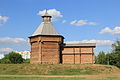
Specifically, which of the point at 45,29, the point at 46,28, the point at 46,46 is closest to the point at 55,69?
the point at 46,46

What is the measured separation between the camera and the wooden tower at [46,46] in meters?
46.1

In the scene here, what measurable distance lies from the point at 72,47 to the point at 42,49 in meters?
6.85

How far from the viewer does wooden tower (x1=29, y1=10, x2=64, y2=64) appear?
1816 inches

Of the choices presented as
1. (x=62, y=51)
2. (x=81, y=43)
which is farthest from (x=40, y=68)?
(x=81, y=43)

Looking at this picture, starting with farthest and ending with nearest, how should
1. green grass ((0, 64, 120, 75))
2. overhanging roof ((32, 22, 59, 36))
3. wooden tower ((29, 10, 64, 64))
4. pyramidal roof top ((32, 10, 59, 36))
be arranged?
1. pyramidal roof top ((32, 10, 59, 36))
2. overhanging roof ((32, 22, 59, 36))
3. wooden tower ((29, 10, 64, 64))
4. green grass ((0, 64, 120, 75))

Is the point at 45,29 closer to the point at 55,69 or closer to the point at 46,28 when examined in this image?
the point at 46,28

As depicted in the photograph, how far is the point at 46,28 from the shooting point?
4916 centimetres

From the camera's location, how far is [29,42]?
163 feet

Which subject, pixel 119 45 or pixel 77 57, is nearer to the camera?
pixel 77 57

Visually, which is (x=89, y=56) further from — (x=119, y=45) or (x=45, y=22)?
(x=119, y=45)

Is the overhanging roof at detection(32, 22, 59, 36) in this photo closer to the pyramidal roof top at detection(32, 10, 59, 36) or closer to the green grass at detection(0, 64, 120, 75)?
the pyramidal roof top at detection(32, 10, 59, 36)

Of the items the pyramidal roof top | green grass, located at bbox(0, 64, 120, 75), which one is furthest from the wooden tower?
green grass, located at bbox(0, 64, 120, 75)

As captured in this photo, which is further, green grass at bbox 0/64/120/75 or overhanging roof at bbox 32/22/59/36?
overhanging roof at bbox 32/22/59/36

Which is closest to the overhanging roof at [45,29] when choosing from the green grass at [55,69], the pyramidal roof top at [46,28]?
the pyramidal roof top at [46,28]
